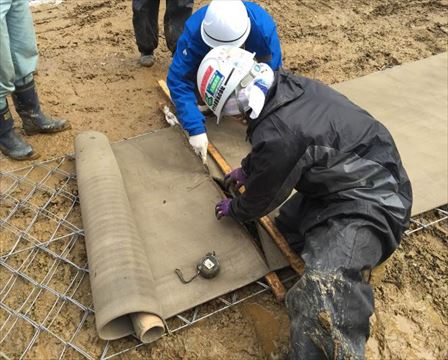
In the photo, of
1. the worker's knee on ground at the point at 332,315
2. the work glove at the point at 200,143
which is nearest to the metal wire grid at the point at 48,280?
the worker's knee on ground at the point at 332,315

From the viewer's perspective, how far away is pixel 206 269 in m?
2.68

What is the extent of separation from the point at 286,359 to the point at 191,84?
2.25 m

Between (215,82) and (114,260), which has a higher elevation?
(215,82)

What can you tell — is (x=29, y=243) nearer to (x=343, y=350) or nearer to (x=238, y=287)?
(x=238, y=287)

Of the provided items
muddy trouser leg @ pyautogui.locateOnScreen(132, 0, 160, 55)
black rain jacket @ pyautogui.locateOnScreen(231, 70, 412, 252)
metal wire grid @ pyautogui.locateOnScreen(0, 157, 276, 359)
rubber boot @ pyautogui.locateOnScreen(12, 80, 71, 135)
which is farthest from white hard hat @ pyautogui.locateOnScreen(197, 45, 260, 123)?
muddy trouser leg @ pyautogui.locateOnScreen(132, 0, 160, 55)

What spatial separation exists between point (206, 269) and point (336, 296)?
90cm

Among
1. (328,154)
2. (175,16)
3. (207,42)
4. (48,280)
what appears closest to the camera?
(328,154)

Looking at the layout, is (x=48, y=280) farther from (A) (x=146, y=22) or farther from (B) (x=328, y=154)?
(A) (x=146, y=22)

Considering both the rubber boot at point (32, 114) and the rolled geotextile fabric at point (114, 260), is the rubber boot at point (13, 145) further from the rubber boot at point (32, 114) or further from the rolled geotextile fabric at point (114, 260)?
the rolled geotextile fabric at point (114, 260)

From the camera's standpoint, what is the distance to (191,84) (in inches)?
140

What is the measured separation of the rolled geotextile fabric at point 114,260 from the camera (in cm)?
232

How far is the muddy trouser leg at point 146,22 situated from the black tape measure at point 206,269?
9.97ft

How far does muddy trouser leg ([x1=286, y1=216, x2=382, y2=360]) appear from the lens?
6.72ft

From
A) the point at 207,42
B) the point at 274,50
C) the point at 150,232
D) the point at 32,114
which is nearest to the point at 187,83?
the point at 207,42
